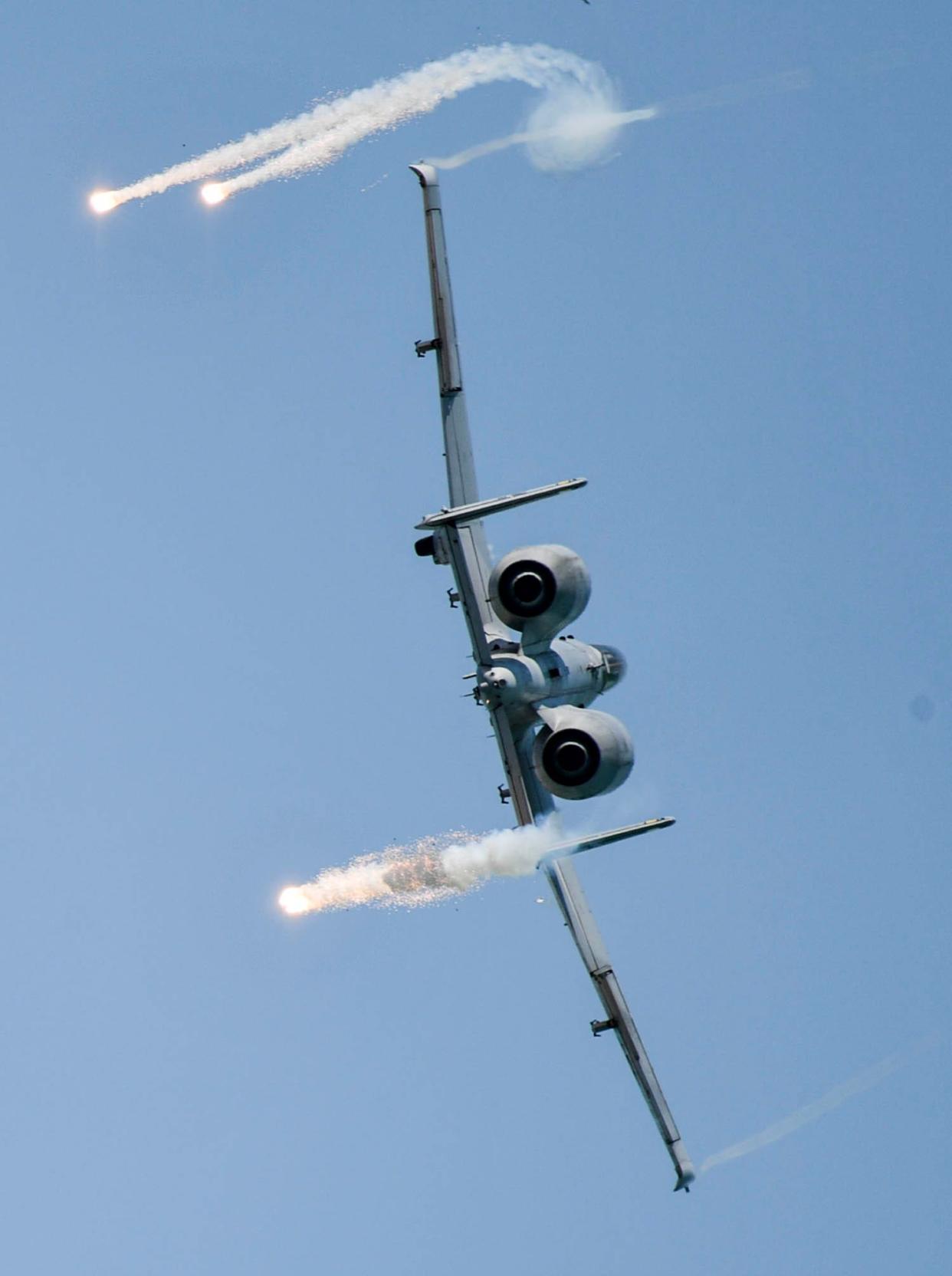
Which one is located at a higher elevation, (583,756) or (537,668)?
(537,668)

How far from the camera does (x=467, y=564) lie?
60.1 m

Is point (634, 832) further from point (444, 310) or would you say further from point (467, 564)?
point (444, 310)

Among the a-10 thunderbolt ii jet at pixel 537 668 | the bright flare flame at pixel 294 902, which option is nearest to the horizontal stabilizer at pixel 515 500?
the a-10 thunderbolt ii jet at pixel 537 668

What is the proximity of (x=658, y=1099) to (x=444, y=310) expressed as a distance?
921 inches

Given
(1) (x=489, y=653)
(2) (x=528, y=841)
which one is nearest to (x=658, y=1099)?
(2) (x=528, y=841)

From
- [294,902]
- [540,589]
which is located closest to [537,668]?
[540,589]

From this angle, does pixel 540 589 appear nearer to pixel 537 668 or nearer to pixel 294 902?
pixel 537 668

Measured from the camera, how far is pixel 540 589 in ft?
187

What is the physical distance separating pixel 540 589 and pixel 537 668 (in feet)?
8.51

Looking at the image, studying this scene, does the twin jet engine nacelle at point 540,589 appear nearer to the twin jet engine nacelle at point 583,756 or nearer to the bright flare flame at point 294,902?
the twin jet engine nacelle at point 583,756

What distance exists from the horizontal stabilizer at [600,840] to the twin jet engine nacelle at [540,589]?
5.66 m

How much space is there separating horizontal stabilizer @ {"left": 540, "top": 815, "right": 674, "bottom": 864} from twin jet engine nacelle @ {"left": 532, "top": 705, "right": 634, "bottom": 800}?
3.90 ft

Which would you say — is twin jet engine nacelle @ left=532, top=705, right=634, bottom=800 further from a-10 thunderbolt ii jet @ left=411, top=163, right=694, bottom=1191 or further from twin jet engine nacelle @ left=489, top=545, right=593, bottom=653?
twin jet engine nacelle @ left=489, top=545, right=593, bottom=653

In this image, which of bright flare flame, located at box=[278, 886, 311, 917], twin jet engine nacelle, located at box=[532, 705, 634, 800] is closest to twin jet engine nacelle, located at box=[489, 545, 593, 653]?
twin jet engine nacelle, located at box=[532, 705, 634, 800]
